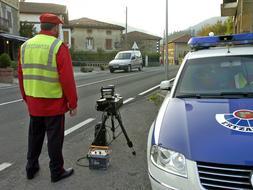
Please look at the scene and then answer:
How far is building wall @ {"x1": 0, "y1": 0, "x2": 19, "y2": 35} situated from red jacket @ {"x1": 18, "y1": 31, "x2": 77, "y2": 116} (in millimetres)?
29471

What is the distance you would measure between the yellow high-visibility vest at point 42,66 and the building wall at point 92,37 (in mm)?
61266

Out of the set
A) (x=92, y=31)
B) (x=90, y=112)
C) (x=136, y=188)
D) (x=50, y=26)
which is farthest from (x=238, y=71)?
(x=92, y=31)

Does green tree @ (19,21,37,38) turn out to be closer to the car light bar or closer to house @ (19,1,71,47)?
house @ (19,1,71,47)

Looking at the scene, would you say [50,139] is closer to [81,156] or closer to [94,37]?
[81,156]

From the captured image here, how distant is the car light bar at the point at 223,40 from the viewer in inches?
209

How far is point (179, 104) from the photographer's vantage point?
4.02m

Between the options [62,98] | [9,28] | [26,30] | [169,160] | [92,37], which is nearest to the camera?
[169,160]

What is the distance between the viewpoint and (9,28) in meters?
34.1

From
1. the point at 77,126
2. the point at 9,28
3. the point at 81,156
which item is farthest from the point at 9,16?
the point at 81,156

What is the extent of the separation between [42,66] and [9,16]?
32.0 meters

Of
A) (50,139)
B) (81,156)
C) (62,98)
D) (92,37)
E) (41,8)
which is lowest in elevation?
(81,156)

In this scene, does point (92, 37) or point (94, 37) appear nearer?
point (92, 37)

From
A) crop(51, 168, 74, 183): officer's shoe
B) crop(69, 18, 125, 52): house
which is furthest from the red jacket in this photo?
crop(69, 18, 125, 52): house

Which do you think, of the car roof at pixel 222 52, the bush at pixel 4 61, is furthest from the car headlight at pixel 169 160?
the bush at pixel 4 61
